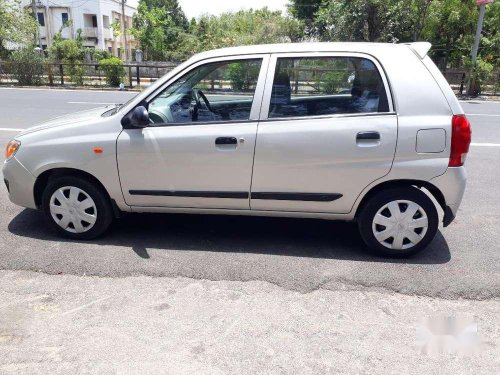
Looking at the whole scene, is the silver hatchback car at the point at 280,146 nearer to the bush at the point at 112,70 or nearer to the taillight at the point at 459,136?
the taillight at the point at 459,136

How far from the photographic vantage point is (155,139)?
11.9 feet

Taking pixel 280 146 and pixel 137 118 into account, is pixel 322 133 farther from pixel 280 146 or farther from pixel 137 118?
pixel 137 118

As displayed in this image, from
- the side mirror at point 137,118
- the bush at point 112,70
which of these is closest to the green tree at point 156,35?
the bush at point 112,70

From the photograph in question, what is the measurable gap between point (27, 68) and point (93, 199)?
933 inches

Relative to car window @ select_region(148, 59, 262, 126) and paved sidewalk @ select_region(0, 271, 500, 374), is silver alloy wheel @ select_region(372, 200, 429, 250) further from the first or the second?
car window @ select_region(148, 59, 262, 126)

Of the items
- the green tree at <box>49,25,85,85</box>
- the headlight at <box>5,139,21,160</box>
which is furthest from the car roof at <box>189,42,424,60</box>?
the green tree at <box>49,25,85,85</box>

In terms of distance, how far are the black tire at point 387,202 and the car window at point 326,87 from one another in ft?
2.31

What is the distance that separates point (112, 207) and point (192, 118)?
110cm

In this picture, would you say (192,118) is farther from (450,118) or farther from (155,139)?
(450,118)

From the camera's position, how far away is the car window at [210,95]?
3.67m

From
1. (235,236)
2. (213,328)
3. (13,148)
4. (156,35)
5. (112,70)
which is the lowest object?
(213,328)

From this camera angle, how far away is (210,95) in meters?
3.90

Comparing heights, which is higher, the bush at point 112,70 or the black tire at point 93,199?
the bush at point 112,70

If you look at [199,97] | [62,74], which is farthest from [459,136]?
[62,74]
